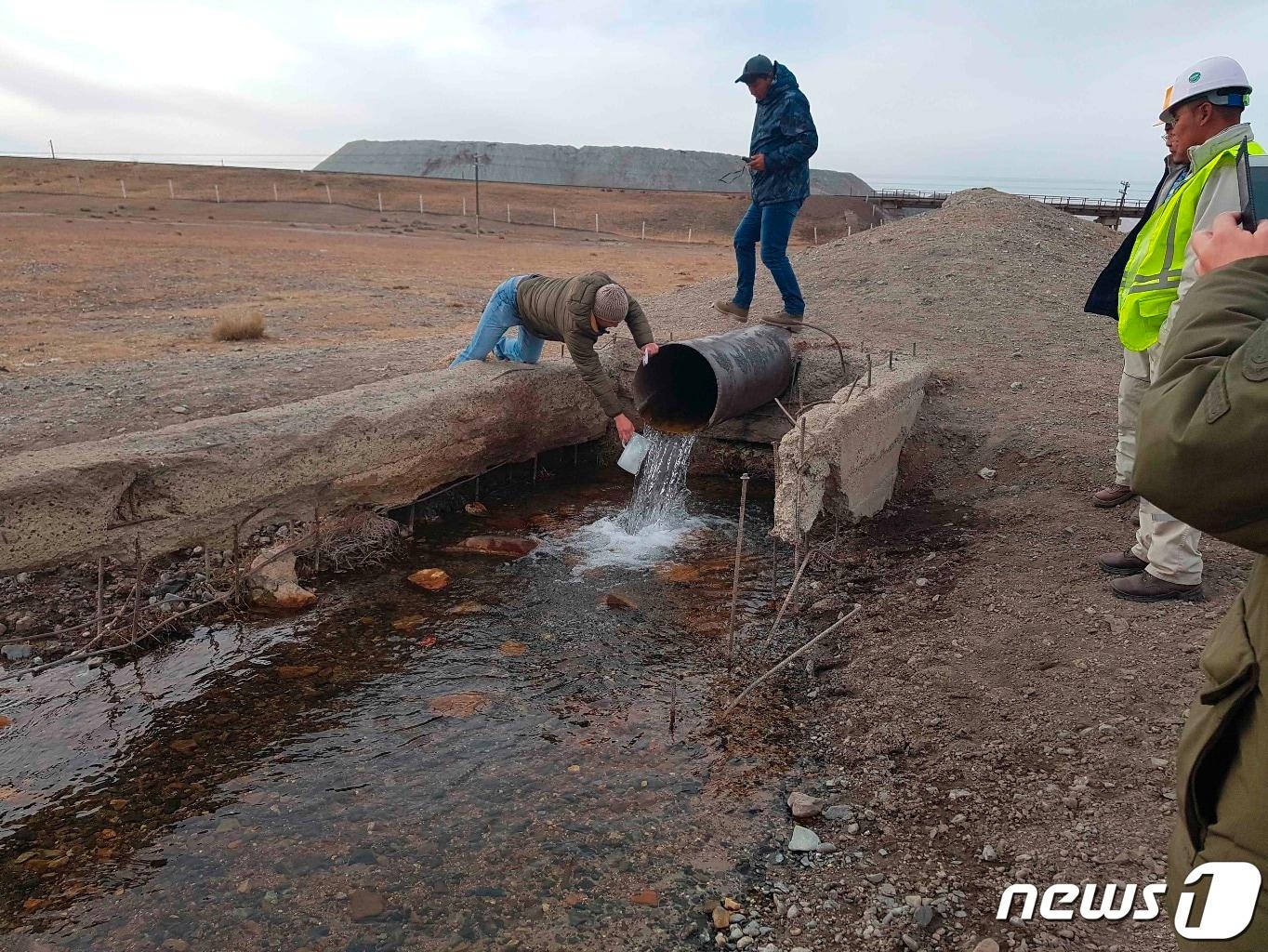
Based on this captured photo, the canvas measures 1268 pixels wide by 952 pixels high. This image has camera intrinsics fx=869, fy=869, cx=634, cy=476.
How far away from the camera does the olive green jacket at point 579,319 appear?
514 cm

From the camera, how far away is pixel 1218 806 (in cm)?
123

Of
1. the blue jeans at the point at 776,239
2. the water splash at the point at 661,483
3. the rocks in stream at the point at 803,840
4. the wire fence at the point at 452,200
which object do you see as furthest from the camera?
the wire fence at the point at 452,200

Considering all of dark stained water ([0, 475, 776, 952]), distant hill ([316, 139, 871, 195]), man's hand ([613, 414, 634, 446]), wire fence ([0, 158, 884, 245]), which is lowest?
dark stained water ([0, 475, 776, 952])

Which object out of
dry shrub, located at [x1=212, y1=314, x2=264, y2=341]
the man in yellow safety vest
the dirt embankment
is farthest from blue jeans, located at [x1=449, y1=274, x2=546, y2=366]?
dry shrub, located at [x1=212, y1=314, x2=264, y2=341]

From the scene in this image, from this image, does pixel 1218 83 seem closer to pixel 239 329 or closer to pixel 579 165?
pixel 239 329

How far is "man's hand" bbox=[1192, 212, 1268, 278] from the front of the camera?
1.32 m

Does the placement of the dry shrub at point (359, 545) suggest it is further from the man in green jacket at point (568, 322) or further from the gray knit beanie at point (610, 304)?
the gray knit beanie at point (610, 304)

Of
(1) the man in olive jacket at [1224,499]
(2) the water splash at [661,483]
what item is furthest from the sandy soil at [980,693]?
(2) the water splash at [661,483]

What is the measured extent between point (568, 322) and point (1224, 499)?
4.33 meters

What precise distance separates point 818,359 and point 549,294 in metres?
2.04

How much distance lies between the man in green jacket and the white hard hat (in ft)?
9.24

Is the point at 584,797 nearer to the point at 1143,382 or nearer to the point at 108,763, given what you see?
the point at 108,763

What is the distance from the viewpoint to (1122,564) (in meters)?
3.77

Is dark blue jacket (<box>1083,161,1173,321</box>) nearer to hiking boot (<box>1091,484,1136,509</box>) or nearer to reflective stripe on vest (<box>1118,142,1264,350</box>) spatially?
reflective stripe on vest (<box>1118,142,1264,350</box>)
